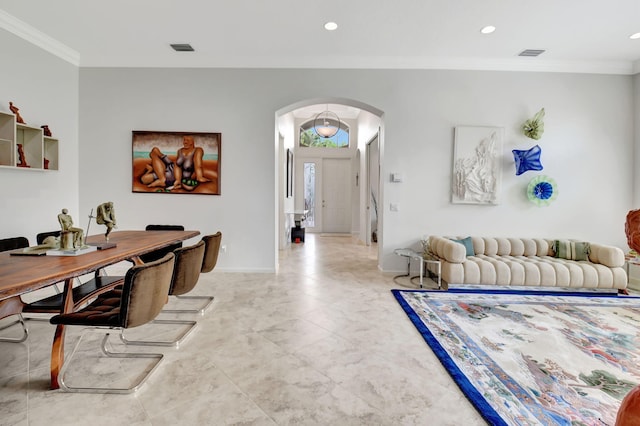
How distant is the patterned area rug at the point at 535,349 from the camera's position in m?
1.81

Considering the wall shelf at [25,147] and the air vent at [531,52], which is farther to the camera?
the air vent at [531,52]

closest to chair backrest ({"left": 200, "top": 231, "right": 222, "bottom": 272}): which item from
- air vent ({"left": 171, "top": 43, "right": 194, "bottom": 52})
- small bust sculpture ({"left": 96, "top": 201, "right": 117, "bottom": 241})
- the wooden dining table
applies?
the wooden dining table

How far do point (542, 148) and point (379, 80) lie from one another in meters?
2.62

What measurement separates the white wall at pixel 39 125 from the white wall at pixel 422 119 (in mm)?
162

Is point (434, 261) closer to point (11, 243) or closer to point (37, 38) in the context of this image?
point (11, 243)

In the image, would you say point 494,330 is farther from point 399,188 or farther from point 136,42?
point 136,42

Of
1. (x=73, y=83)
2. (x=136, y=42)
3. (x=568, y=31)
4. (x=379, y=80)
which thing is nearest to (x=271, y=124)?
(x=379, y=80)

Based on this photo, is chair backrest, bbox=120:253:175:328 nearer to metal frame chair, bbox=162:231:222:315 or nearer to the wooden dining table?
the wooden dining table

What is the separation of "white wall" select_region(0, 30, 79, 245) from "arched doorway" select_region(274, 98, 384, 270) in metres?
2.97

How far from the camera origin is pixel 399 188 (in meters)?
4.75

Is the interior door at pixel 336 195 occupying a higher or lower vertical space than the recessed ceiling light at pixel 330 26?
lower

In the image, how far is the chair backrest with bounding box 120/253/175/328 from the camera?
1.80 metres

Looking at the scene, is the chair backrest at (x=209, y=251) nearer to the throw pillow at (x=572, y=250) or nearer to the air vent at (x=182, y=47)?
the air vent at (x=182, y=47)

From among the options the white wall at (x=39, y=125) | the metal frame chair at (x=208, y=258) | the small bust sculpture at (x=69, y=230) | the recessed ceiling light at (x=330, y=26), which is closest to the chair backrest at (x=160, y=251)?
the metal frame chair at (x=208, y=258)
